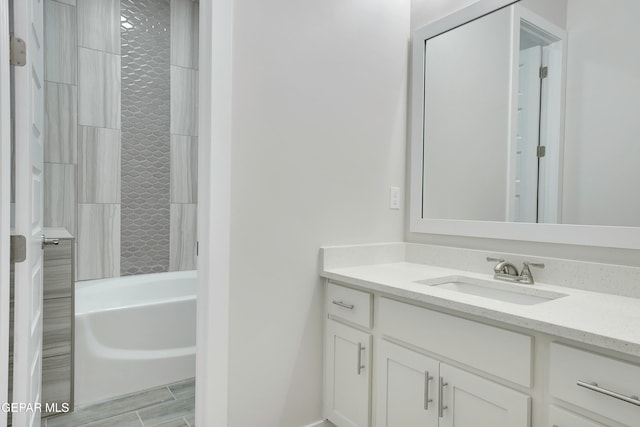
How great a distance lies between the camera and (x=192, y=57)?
3234 mm

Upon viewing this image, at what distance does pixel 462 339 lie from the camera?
1229mm

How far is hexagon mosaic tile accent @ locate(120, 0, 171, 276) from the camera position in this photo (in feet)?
9.72

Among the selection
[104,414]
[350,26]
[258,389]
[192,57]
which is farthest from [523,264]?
[192,57]

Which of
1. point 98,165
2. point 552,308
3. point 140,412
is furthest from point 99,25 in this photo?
point 552,308

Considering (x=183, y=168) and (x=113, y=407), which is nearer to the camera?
(x=113, y=407)

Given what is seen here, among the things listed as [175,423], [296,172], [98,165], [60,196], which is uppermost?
[98,165]

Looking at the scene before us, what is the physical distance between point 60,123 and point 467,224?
272 centimetres

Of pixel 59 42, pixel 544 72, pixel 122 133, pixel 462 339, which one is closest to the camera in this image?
pixel 462 339

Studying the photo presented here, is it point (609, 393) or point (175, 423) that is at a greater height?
point (609, 393)

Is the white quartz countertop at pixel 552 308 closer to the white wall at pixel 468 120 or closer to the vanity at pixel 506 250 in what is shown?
the vanity at pixel 506 250

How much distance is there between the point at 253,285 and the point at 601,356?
116 cm

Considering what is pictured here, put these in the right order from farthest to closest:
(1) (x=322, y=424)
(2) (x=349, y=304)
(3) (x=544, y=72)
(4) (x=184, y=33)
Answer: (4) (x=184, y=33) → (1) (x=322, y=424) → (2) (x=349, y=304) → (3) (x=544, y=72)

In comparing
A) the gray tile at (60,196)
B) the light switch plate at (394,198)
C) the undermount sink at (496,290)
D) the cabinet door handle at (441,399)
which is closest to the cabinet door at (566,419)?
the cabinet door handle at (441,399)

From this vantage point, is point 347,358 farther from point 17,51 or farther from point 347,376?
point 17,51
